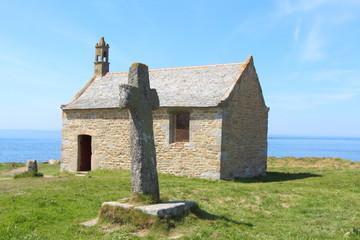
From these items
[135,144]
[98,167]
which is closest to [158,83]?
[98,167]

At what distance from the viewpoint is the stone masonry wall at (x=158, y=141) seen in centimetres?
1662

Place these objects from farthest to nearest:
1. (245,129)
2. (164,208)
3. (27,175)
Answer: (245,129), (27,175), (164,208)

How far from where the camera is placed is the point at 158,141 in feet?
59.3

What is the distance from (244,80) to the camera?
1836cm

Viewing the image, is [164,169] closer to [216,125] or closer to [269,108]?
[216,125]

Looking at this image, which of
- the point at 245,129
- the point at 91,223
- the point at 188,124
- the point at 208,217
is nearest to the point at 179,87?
the point at 188,124

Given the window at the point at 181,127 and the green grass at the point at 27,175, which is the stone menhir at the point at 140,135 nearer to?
the window at the point at 181,127

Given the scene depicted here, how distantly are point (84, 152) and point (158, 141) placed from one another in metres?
5.77

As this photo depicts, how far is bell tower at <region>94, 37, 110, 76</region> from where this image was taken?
23125mm

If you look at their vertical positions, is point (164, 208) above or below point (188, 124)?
below

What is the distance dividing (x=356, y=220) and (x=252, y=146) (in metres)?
10.4

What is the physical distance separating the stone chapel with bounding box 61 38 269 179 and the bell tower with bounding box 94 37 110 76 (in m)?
1.41

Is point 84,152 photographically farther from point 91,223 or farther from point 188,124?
point 91,223

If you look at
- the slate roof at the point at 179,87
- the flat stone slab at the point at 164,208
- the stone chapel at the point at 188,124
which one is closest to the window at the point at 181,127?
the stone chapel at the point at 188,124
